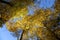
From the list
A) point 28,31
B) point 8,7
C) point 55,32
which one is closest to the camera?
point 8,7

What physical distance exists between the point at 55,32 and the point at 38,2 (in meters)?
1.40

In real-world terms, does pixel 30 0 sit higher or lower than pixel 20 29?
higher

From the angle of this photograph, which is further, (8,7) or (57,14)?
(57,14)

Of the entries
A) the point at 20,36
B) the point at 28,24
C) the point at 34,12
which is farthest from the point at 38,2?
the point at 20,36

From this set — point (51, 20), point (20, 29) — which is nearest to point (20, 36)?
point (20, 29)

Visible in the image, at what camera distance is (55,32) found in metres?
7.44

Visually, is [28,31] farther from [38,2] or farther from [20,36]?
[38,2]

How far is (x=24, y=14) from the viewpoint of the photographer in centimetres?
793

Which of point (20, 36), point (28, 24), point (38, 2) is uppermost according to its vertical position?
point (38, 2)

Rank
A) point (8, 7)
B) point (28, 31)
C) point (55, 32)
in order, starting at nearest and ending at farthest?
point (8, 7) → point (55, 32) → point (28, 31)

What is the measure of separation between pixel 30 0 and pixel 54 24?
137 cm

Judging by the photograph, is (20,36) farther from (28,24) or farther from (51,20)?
(51,20)

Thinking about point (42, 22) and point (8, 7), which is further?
point (42, 22)

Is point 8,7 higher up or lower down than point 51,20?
higher up
